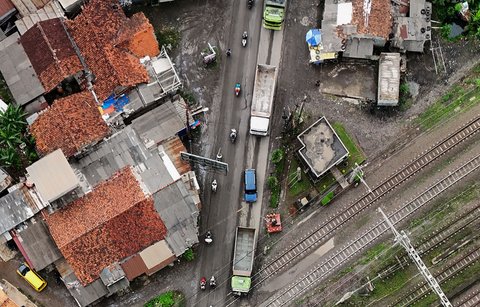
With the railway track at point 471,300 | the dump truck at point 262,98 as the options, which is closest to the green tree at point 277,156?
the dump truck at point 262,98

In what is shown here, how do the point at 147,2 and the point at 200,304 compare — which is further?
the point at 147,2

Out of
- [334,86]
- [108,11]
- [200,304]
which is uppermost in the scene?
[108,11]

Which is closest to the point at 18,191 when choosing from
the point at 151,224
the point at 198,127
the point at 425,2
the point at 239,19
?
the point at 151,224

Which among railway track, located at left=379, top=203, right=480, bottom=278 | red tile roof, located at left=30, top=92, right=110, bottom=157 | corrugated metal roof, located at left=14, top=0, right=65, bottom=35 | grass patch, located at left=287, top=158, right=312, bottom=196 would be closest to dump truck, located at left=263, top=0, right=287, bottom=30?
grass patch, located at left=287, top=158, right=312, bottom=196

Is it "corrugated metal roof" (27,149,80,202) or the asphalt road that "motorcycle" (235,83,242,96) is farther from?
"corrugated metal roof" (27,149,80,202)

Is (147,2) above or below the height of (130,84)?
above

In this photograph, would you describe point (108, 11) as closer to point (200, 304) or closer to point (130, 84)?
point (130, 84)

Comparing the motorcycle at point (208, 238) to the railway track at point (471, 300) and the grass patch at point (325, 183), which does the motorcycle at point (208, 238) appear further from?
the railway track at point (471, 300)
